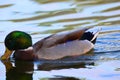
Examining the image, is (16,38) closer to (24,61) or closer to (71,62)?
(24,61)

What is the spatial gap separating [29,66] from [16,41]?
2.48 feet

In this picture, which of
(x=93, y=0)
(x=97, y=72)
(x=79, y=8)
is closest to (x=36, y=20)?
(x=79, y=8)

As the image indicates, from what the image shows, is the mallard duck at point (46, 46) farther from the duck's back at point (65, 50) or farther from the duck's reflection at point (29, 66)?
the duck's reflection at point (29, 66)

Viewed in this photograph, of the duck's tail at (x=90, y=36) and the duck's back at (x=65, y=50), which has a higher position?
the duck's tail at (x=90, y=36)

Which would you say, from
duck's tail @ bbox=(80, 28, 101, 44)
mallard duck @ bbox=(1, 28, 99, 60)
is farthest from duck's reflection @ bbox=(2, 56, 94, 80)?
duck's tail @ bbox=(80, 28, 101, 44)

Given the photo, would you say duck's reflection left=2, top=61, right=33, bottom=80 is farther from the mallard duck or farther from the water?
the mallard duck

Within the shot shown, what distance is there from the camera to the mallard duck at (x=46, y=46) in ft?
33.8

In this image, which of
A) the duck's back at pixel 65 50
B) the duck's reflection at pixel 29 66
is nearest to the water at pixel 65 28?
the duck's reflection at pixel 29 66

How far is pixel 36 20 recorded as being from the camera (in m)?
12.9

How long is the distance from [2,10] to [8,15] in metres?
0.60

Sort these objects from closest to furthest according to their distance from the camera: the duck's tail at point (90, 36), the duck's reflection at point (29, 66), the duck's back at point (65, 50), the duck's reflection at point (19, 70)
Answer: the duck's reflection at point (19, 70) < the duck's reflection at point (29, 66) < the duck's back at point (65, 50) < the duck's tail at point (90, 36)

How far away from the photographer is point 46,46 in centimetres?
1030

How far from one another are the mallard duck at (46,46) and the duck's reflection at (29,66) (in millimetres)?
181

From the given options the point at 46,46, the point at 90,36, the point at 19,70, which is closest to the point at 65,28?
the point at 90,36
